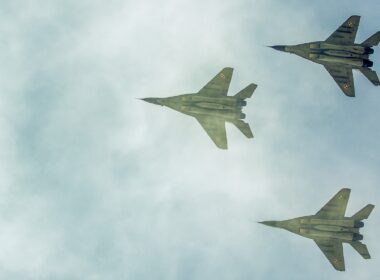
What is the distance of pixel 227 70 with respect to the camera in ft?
294

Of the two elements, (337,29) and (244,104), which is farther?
(337,29)

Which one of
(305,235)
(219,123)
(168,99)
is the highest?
(168,99)

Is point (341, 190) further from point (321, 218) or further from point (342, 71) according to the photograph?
point (342, 71)

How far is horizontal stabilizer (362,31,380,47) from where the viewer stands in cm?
9031

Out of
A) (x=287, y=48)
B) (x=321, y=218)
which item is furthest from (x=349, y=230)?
(x=287, y=48)

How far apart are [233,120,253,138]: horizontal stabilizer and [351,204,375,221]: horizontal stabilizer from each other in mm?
21052

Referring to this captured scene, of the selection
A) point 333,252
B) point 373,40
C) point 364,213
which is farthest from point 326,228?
point 373,40

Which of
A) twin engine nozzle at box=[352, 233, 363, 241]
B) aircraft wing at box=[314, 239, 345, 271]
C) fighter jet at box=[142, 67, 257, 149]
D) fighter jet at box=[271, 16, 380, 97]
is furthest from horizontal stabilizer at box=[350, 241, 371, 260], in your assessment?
fighter jet at box=[271, 16, 380, 97]

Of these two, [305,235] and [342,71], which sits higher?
[342,71]

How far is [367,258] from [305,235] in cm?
1021

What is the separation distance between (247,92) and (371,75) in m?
22.4

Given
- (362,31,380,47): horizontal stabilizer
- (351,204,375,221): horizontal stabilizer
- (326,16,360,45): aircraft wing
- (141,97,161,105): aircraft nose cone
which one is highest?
(326,16,360,45): aircraft wing

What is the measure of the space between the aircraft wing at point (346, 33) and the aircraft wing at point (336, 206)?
84.1 ft

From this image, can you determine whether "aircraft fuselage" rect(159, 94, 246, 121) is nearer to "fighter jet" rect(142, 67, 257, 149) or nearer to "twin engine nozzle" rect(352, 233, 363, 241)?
Answer: "fighter jet" rect(142, 67, 257, 149)
